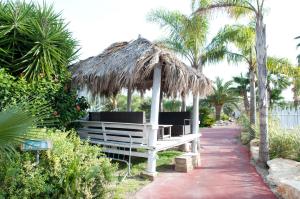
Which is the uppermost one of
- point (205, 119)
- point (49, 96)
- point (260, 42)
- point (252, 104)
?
point (260, 42)

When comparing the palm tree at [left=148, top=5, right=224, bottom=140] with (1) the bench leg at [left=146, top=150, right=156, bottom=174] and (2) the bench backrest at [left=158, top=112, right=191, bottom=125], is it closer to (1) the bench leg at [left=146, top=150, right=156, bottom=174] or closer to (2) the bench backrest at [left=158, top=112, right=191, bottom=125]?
(2) the bench backrest at [left=158, top=112, right=191, bottom=125]

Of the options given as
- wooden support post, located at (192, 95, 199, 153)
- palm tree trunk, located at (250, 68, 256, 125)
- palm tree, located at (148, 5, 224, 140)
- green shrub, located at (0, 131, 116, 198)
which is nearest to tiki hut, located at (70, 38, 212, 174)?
wooden support post, located at (192, 95, 199, 153)

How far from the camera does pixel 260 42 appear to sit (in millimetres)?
10062

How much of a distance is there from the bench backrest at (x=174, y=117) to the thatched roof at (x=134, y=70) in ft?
7.39

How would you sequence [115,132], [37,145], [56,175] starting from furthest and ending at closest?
[115,132] < [56,175] < [37,145]

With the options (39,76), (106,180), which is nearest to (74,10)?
(39,76)

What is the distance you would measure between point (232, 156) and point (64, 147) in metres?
7.53

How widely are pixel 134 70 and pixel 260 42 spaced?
4.16 m

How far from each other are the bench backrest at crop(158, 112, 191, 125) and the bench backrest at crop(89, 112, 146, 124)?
2639 mm

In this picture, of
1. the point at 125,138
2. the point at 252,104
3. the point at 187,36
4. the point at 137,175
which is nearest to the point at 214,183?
the point at 137,175

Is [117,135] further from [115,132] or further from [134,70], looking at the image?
[134,70]

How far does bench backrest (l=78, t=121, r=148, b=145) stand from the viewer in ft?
28.7

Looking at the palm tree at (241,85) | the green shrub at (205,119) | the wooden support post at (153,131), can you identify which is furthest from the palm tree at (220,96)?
the wooden support post at (153,131)

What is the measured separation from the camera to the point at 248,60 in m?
16.1
